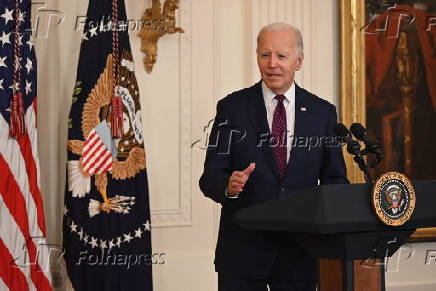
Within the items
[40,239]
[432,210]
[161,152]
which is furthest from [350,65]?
[432,210]

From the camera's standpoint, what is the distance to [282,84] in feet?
10.5

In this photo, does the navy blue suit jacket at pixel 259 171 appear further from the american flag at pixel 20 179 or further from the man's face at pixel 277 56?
the american flag at pixel 20 179

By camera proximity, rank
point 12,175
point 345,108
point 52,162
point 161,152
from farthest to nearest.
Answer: point 345,108
point 161,152
point 52,162
point 12,175

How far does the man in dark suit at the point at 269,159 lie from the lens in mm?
3049

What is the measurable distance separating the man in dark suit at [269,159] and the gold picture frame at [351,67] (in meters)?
2.24

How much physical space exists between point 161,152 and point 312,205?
8.97ft

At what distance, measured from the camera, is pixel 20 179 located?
163 inches

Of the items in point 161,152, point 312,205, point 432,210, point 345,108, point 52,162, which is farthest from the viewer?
point 345,108

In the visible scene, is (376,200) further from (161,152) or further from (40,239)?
(161,152)

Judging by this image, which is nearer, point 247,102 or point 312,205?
point 312,205

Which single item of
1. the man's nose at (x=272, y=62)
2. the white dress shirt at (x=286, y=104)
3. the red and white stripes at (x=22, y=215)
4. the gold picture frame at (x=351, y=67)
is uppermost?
the gold picture frame at (x=351, y=67)

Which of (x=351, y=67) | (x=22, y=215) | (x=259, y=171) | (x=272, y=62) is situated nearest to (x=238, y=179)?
(x=259, y=171)

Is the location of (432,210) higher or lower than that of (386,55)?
lower

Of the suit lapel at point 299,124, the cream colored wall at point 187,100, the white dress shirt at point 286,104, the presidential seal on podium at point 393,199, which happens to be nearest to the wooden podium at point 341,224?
the presidential seal on podium at point 393,199
